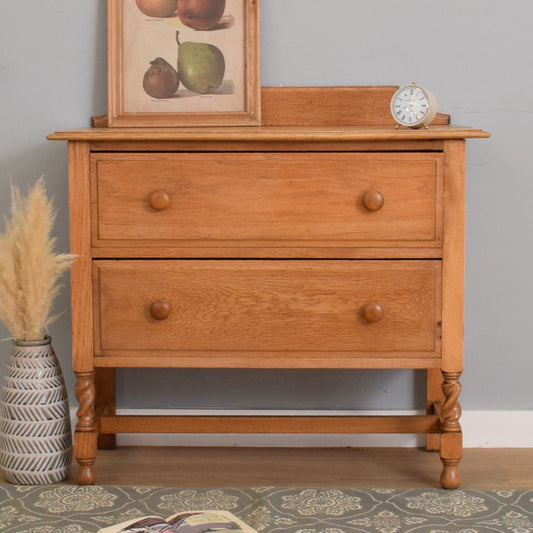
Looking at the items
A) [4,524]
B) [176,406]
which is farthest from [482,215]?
[4,524]

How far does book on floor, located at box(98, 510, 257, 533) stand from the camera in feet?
5.53

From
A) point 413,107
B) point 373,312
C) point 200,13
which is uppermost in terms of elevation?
point 200,13

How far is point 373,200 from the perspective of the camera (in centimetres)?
190

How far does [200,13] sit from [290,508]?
4.52 ft

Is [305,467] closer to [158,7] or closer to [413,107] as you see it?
[413,107]

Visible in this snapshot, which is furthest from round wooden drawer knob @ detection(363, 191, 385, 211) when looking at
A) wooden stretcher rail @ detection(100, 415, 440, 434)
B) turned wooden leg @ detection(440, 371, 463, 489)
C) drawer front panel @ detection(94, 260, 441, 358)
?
wooden stretcher rail @ detection(100, 415, 440, 434)

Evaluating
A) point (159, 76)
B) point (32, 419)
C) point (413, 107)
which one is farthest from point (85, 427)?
point (413, 107)

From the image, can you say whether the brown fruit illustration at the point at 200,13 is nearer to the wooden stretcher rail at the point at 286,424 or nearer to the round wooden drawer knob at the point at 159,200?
the round wooden drawer knob at the point at 159,200

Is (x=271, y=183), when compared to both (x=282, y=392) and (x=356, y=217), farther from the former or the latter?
(x=282, y=392)

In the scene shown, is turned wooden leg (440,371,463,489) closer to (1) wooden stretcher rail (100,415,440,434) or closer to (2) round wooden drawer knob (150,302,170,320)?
(1) wooden stretcher rail (100,415,440,434)

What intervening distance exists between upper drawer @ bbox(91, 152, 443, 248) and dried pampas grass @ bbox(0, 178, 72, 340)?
0.20m

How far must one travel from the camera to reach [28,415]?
80.5 inches

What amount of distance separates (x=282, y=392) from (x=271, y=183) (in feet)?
2.53

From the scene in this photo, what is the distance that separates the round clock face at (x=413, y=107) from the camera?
198cm
